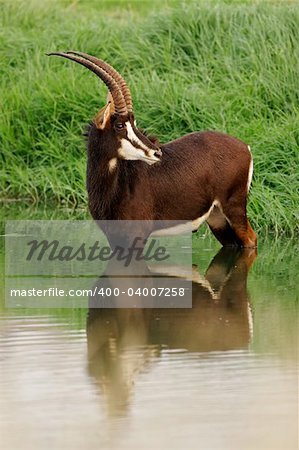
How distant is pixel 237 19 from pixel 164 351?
762cm

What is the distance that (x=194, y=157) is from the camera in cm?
1033

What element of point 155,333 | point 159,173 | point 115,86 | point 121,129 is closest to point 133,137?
point 121,129

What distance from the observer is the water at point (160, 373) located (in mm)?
6137

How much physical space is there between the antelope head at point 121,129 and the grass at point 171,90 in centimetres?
220

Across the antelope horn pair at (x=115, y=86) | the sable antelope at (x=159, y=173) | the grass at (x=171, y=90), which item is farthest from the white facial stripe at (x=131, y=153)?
the grass at (x=171, y=90)

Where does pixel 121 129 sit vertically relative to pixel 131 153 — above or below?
above

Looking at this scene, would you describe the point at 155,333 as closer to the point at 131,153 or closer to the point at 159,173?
the point at 131,153

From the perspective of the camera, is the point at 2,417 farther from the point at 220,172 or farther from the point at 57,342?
the point at 220,172

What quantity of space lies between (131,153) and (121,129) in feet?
0.65

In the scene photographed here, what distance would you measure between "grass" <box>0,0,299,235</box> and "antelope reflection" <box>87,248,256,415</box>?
270 cm

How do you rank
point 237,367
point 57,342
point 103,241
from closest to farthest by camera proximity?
point 237,367
point 57,342
point 103,241

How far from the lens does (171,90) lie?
526 inches

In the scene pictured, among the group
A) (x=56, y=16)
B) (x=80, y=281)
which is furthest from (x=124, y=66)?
(x=80, y=281)

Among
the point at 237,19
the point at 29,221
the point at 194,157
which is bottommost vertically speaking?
the point at 29,221
